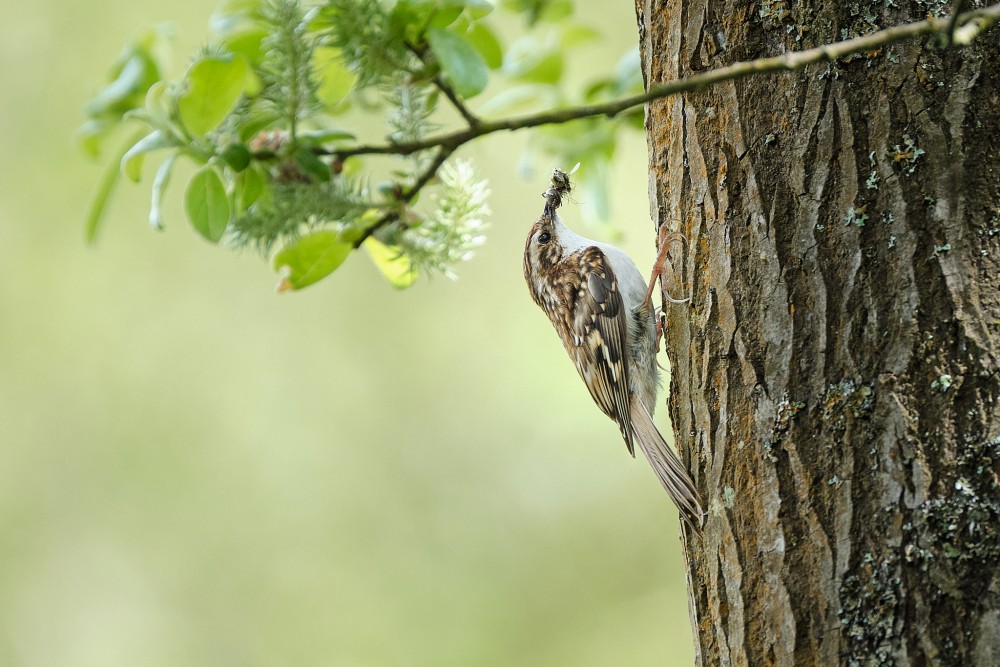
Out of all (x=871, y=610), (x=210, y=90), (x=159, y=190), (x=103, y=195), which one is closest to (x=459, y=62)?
(x=210, y=90)

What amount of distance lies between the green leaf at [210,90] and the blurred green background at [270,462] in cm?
425

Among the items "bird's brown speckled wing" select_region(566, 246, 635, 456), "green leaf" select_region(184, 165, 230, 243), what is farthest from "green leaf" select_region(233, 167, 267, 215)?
"bird's brown speckled wing" select_region(566, 246, 635, 456)

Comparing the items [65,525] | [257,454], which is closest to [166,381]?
[257,454]

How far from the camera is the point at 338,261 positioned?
5.90 ft

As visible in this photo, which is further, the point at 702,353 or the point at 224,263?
the point at 224,263

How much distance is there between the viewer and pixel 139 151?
1.61 meters

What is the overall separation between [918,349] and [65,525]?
5.97 m

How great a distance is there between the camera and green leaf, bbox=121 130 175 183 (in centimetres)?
161

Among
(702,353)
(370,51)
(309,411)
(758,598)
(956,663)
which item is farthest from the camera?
(309,411)

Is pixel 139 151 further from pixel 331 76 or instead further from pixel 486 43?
pixel 486 43

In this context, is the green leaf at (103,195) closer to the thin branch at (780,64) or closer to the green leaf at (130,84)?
the green leaf at (130,84)

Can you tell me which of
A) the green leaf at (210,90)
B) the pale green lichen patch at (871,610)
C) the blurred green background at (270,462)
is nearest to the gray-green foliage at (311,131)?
the green leaf at (210,90)

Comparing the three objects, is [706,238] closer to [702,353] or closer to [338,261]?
[702,353]

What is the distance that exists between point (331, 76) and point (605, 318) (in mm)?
940
